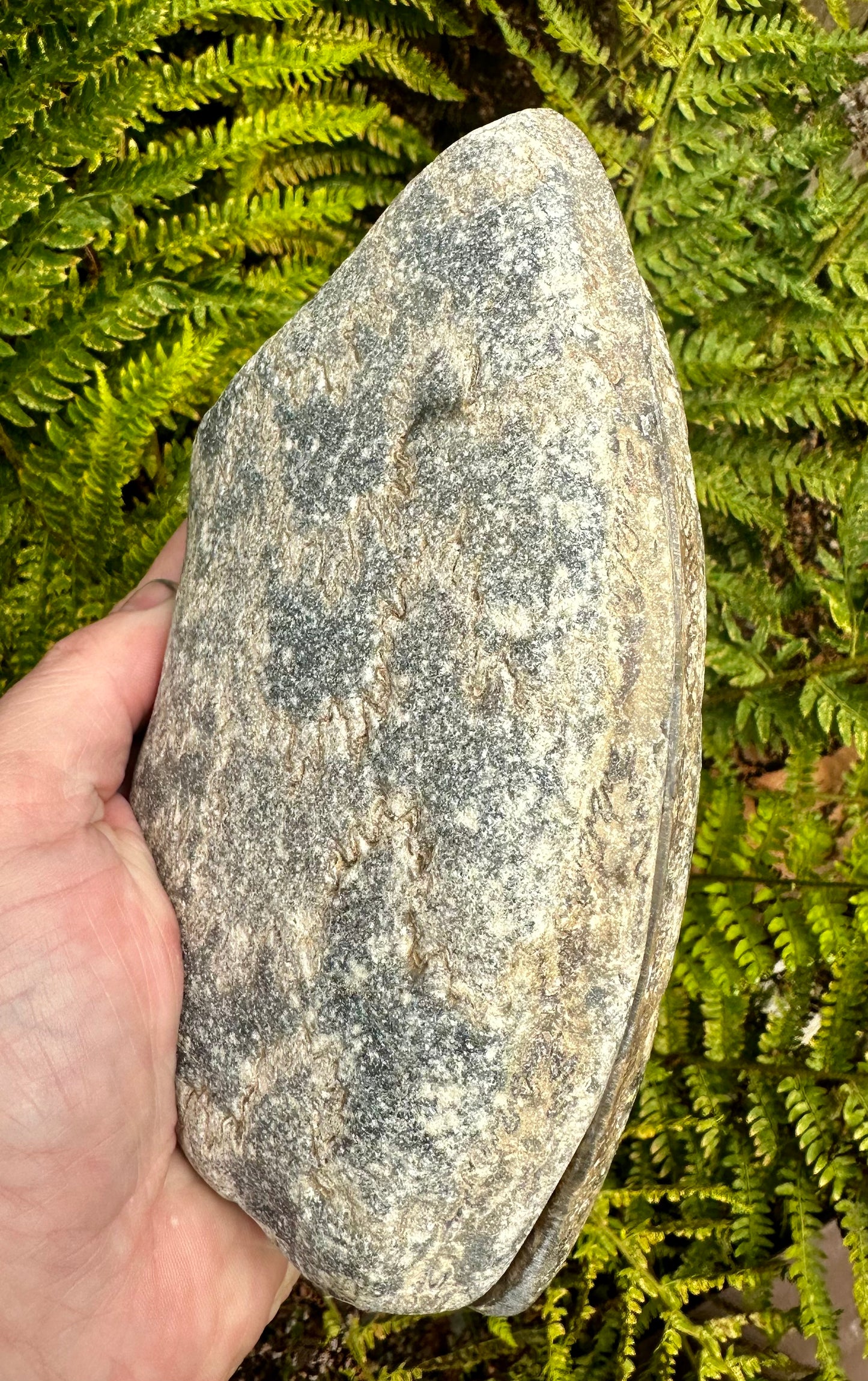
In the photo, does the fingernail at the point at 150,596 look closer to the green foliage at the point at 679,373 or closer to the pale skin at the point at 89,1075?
the pale skin at the point at 89,1075

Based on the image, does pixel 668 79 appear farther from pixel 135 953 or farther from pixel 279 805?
pixel 135 953

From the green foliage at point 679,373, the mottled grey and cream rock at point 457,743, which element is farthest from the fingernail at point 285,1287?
the mottled grey and cream rock at point 457,743

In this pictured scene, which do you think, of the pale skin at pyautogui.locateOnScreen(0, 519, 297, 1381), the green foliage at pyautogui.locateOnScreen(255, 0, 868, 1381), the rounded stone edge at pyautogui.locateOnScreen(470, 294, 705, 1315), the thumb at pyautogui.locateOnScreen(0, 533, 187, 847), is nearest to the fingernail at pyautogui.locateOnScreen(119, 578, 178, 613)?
the thumb at pyautogui.locateOnScreen(0, 533, 187, 847)

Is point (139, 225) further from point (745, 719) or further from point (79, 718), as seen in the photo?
point (745, 719)

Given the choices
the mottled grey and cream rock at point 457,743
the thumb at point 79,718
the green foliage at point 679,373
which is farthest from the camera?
the green foliage at point 679,373

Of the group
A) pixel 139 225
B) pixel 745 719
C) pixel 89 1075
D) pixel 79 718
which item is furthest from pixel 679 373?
pixel 89 1075

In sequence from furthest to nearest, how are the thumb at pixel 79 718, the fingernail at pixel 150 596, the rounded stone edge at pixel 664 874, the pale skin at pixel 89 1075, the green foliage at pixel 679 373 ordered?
the green foliage at pixel 679 373
the fingernail at pixel 150 596
the thumb at pixel 79 718
the pale skin at pixel 89 1075
the rounded stone edge at pixel 664 874
